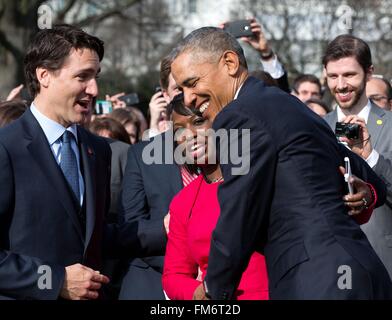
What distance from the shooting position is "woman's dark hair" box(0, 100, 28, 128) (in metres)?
5.76

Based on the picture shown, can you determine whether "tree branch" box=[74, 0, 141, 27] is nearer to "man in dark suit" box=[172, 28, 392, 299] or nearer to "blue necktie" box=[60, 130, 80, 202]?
"blue necktie" box=[60, 130, 80, 202]

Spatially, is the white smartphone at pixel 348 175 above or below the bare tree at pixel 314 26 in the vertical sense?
below

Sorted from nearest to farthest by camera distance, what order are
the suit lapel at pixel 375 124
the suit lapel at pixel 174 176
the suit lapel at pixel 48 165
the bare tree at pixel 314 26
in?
the suit lapel at pixel 48 165, the suit lapel at pixel 174 176, the suit lapel at pixel 375 124, the bare tree at pixel 314 26

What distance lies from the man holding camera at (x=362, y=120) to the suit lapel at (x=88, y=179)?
1.78 metres

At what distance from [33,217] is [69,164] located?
0.39m

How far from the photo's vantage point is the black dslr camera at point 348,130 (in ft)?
18.6

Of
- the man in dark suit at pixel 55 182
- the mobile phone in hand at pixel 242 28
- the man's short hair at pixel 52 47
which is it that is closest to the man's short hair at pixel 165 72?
the mobile phone in hand at pixel 242 28

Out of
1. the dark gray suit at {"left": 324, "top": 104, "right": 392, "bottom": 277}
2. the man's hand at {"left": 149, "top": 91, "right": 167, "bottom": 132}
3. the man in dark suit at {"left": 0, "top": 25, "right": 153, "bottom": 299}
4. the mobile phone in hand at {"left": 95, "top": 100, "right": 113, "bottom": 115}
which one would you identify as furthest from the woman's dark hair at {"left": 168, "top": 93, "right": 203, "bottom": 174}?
the mobile phone in hand at {"left": 95, "top": 100, "right": 113, "bottom": 115}

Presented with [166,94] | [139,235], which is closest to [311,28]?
[166,94]

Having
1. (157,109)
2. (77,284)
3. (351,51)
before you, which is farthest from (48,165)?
(157,109)

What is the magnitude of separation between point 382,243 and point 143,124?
402 cm

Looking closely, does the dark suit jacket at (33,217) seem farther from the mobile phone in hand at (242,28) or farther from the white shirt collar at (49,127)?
the mobile phone in hand at (242,28)

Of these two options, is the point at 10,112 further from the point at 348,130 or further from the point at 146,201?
the point at 348,130

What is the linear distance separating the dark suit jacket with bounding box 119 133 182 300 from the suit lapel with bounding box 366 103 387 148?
153cm
